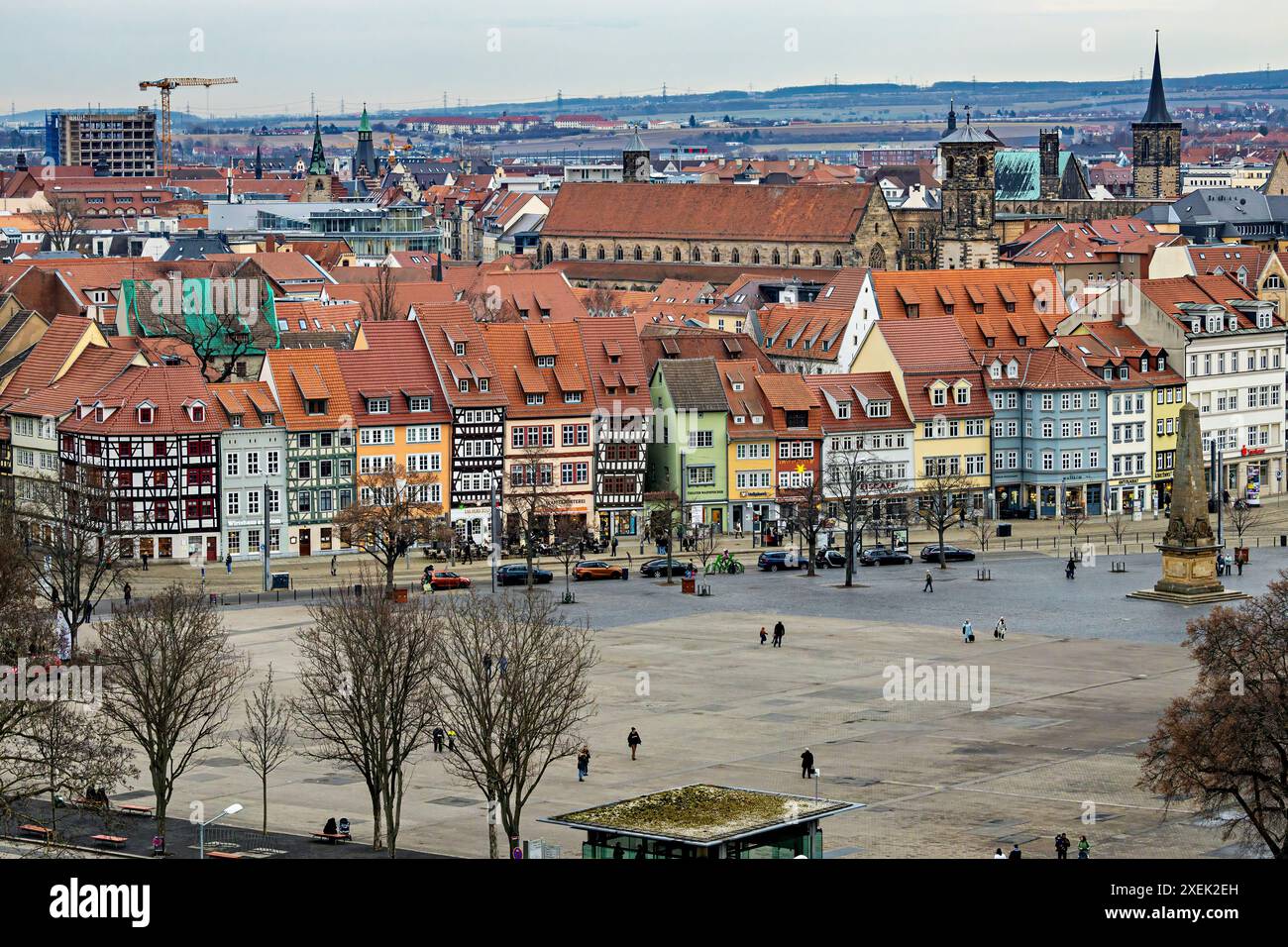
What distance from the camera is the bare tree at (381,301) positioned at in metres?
172

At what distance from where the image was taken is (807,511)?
119 metres

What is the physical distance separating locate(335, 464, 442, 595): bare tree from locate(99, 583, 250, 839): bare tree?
28.3m

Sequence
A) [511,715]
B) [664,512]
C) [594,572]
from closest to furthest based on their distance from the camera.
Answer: [511,715]
[594,572]
[664,512]

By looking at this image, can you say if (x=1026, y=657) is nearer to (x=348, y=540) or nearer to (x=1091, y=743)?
(x=1091, y=743)

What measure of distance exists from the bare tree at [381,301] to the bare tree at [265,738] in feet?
293

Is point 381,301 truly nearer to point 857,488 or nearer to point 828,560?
point 857,488

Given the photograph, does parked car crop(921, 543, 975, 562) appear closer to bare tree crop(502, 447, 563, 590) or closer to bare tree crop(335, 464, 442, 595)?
bare tree crop(502, 447, 563, 590)

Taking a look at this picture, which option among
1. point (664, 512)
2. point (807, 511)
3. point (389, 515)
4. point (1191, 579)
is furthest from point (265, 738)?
point (664, 512)

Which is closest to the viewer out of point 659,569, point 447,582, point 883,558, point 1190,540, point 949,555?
point 1190,540

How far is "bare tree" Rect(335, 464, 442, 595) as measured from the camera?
109062 millimetres

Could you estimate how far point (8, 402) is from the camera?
127375 millimetres

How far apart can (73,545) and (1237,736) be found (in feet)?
189

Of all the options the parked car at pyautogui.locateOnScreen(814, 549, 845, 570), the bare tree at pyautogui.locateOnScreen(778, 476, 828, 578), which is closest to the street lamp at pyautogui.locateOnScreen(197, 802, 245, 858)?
the bare tree at pyautogui.locateOnScreen(778, 476, 828, 578)
